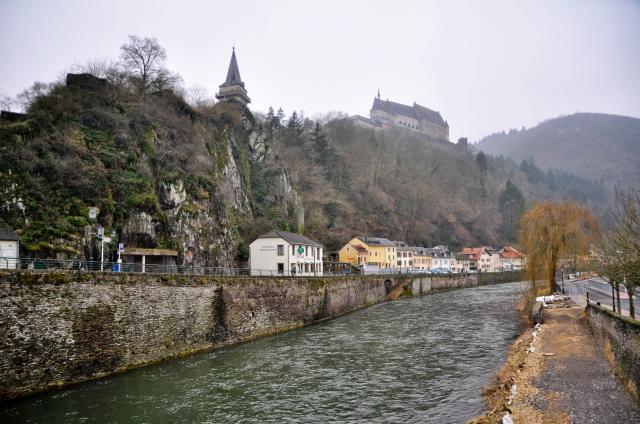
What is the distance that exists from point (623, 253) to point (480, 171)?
12627 centimetres

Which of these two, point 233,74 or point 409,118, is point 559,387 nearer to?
point 233,74

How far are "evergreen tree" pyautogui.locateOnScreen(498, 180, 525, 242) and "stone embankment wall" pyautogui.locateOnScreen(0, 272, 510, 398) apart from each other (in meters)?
101

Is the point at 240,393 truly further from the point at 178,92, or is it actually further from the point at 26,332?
the point at 178,92

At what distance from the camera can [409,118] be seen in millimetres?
165750

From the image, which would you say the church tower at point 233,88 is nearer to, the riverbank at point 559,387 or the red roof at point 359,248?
the red roof at point 359,248

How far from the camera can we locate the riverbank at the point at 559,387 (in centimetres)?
1234

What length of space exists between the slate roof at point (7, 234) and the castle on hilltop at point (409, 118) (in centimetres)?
13392

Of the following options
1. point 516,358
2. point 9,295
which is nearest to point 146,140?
point 9,295

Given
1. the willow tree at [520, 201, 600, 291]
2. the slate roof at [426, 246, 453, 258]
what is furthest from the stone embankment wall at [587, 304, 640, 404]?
the slate roof at [426, 246, 453, 258]

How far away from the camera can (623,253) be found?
15.6 meters

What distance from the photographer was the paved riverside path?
1234cm

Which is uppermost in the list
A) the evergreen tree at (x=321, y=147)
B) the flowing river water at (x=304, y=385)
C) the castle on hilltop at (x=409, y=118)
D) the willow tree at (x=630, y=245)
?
the castle on hilltop at (x=409, y=118)

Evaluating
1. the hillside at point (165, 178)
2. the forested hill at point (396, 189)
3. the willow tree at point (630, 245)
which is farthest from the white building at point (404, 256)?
the willow tree at point (630, 245)

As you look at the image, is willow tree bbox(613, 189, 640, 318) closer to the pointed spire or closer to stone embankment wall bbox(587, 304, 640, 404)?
stone embankment wall bbox(587, 304, 640, 404)
